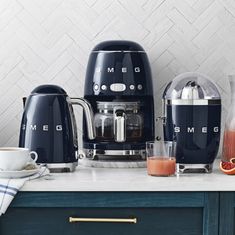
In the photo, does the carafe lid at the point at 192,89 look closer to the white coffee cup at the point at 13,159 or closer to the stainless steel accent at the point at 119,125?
the stainless steel accent at the point at 119,125

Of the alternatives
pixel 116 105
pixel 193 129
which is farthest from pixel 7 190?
pixel 193 129

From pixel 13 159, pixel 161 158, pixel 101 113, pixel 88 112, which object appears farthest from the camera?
pixel 101 113

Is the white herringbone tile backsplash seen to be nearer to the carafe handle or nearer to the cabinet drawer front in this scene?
the carafe handle

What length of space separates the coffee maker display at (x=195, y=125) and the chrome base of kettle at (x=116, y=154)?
17 centimetres

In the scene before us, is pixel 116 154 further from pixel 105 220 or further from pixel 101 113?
pixel 105 220

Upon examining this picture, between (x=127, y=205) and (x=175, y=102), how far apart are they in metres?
0.45

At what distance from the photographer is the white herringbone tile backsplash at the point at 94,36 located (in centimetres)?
285

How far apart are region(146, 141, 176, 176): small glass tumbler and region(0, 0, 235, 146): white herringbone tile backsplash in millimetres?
516

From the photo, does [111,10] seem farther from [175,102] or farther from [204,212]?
[204,212]

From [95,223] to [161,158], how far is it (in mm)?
342

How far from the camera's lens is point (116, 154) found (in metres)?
2.57

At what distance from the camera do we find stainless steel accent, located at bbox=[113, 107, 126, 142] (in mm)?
2520

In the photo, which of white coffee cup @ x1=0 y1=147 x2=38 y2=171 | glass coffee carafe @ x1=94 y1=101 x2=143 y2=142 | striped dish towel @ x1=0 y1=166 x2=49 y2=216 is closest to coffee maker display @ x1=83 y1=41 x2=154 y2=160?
glass coffee carafe @ x1=94 y1=101 x2=143 y2=142

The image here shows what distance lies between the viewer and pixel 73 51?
2863 millimetres
